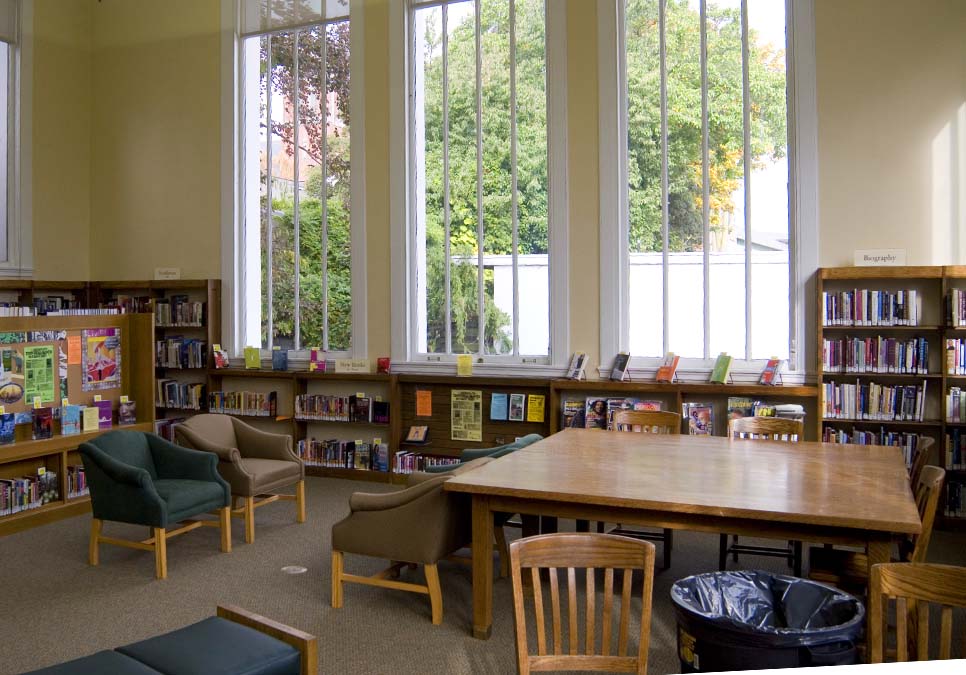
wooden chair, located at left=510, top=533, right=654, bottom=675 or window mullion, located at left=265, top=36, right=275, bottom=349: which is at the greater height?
window mullion, located at left=265, top=36, right=275, bottom=349

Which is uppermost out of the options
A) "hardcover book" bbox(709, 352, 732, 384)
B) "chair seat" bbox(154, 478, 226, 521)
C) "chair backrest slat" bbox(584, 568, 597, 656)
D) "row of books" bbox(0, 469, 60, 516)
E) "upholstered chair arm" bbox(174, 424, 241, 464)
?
"hardcover book" bbox(709, 352, 732, 384)

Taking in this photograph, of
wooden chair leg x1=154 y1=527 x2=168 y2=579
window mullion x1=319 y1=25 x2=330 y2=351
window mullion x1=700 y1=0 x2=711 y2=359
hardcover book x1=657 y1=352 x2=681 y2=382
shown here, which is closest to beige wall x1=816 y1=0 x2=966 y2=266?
window mullion x1=700 y1=0 x2=711 y2=359

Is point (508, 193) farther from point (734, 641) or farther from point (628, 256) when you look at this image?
point (734, 641)

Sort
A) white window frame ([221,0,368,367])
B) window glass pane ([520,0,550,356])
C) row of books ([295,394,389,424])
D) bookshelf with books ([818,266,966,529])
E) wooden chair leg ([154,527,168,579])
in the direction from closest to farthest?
wooden chair leg ([154,527,168,579]) < bookshelf with books ([818,266,966,529]) < window glass pane ([520,0,550,356]) < row of books ([295,394,389,424]) < white window frame ([221,0,368,367])

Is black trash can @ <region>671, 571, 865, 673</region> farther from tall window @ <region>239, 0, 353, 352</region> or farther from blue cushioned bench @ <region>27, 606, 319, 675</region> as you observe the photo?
tall window @ <region>239, 0, 353, 352</region>

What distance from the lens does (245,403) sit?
27.9ft

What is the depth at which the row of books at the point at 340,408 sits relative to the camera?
7918 mm

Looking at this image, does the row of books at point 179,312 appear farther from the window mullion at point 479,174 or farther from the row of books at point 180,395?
the window mullion at point 479,174

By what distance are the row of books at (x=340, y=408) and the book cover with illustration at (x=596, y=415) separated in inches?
78.1

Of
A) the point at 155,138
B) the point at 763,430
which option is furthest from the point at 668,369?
the point at 155,138

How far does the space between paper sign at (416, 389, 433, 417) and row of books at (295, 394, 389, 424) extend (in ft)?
1.07

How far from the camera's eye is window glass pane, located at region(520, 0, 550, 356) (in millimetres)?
7516

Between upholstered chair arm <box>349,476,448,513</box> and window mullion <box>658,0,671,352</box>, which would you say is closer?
upholstered chair arm <box>349,476,448,513</box>

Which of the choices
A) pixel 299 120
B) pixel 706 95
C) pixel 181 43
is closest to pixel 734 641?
pixel 706 95
